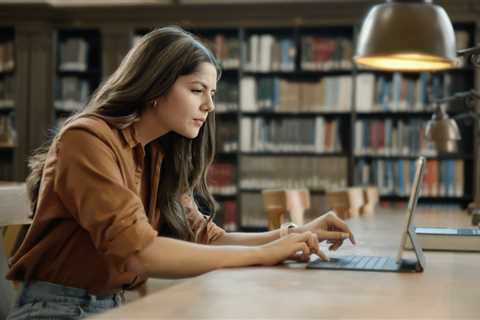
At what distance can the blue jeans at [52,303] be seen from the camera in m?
1.47

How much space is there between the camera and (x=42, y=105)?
19.9 feet

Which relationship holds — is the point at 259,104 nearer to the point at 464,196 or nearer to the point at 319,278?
the point at 464,196

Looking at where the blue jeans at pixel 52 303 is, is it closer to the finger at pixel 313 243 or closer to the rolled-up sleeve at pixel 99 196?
the rolled-up sleeve at pixel 99 196

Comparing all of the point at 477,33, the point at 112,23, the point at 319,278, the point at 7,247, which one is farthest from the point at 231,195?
the point at 319,278

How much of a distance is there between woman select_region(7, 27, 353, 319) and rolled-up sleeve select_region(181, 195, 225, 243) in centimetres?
6

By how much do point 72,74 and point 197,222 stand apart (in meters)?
4.61

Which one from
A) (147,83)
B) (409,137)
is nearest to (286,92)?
(409,137)

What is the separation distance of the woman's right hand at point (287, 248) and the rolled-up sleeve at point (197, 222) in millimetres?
387

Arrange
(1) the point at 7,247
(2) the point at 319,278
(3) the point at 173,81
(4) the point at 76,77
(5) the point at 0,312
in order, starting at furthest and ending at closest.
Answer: (4) the point at 76,77 → (1) the point at 7,247 → (5) the point at 0,312 → (3) the point at 173,81 → (2) the point at 319,278

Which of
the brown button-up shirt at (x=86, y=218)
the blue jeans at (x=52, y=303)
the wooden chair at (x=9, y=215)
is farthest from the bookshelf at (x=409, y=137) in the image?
the blue jeans at (x=52, y=303)

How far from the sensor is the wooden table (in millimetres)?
1021

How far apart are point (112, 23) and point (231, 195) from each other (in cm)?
158

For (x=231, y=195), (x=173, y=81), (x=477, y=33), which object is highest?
Answer: (x=477, y=33)

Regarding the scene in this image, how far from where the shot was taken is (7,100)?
6.23 m
